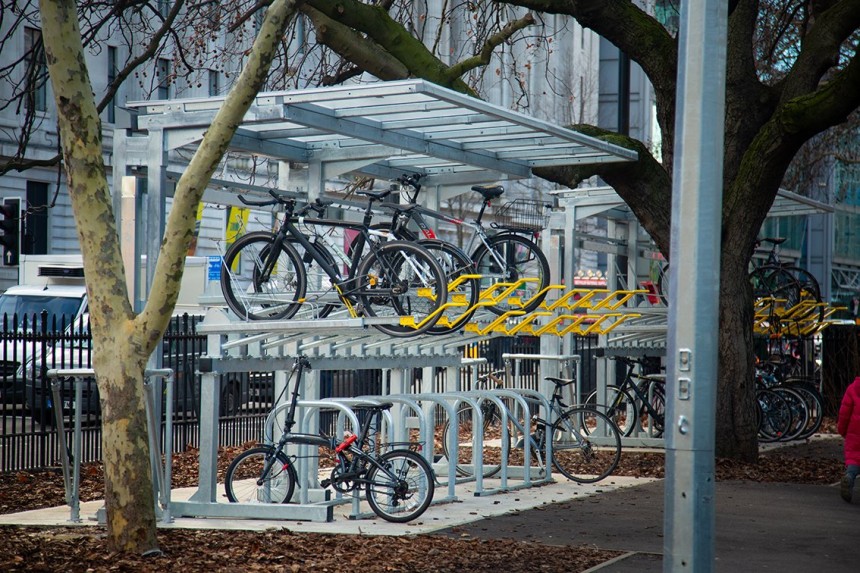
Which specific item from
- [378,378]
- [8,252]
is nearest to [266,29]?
[8,252]

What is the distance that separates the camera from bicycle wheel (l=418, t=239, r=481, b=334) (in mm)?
10758

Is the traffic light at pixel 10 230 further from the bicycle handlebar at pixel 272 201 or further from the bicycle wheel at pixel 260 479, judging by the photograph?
the bicycle wheel at pixel 260 479

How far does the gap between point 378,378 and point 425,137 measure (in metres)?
9.44

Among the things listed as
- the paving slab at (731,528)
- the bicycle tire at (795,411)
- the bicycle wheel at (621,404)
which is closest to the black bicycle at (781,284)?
the bicycle tire at (795,411)

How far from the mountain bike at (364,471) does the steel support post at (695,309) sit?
390 centimetres

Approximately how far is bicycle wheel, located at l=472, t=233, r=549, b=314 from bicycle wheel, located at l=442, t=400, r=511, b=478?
1.26 meters

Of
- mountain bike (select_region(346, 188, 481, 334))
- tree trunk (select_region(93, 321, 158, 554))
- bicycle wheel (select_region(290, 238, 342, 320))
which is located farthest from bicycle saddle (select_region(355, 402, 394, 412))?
tree trunk (select_region(93, 321, 158, 554))

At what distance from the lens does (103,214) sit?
830cm

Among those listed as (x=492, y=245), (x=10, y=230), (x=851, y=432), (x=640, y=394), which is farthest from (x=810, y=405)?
(x=10, y=230)

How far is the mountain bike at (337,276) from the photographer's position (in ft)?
34.5

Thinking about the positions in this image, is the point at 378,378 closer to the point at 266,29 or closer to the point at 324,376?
the point at 324,376

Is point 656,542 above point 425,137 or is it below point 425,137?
below

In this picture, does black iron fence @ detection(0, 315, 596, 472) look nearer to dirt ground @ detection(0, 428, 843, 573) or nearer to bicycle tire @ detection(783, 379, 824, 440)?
dirt ground @ detection(0, 428, 843, 573)

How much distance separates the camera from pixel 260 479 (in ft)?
34.0
